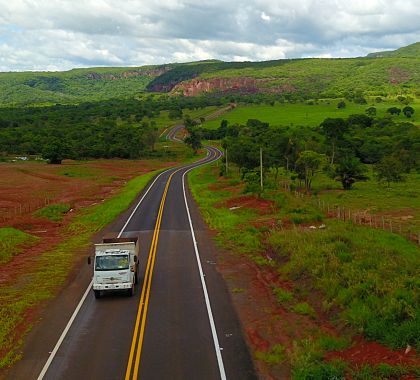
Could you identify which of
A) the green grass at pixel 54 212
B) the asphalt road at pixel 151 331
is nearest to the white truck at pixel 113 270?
the asphalt road at pixel 151 331

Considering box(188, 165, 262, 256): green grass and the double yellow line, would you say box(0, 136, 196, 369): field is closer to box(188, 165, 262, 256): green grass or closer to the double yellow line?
the double yellow line

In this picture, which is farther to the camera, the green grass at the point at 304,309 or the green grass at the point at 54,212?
the green grass at the point at 54,212

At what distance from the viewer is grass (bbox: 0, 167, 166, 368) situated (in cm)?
1978

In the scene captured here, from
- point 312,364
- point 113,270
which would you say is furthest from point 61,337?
point 312,364

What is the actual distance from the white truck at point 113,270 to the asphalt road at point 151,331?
0.69 metres

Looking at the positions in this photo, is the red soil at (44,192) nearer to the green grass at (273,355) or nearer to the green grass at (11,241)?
the green grass at (11,241)

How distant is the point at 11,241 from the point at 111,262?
14848 mm

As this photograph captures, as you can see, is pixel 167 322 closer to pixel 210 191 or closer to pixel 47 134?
pixel 210 191

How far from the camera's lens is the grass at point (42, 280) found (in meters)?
19.8

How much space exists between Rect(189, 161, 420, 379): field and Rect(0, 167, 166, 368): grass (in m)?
9.12

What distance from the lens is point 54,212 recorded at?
1978 inches

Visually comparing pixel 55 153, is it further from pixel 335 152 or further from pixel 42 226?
pixel 42 226

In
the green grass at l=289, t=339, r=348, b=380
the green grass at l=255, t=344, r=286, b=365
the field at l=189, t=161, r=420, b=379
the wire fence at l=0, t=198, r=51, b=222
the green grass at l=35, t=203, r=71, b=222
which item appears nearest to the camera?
the green grass at l=289, t=339, r=348, b=380

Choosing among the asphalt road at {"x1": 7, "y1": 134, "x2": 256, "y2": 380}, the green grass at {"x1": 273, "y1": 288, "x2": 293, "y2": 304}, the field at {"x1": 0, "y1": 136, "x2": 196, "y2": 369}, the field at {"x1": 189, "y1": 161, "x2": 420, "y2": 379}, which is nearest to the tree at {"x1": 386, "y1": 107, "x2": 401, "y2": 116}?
the field at {"x1": 0, "y1": 136, "x2": 196, "y2": 369}
